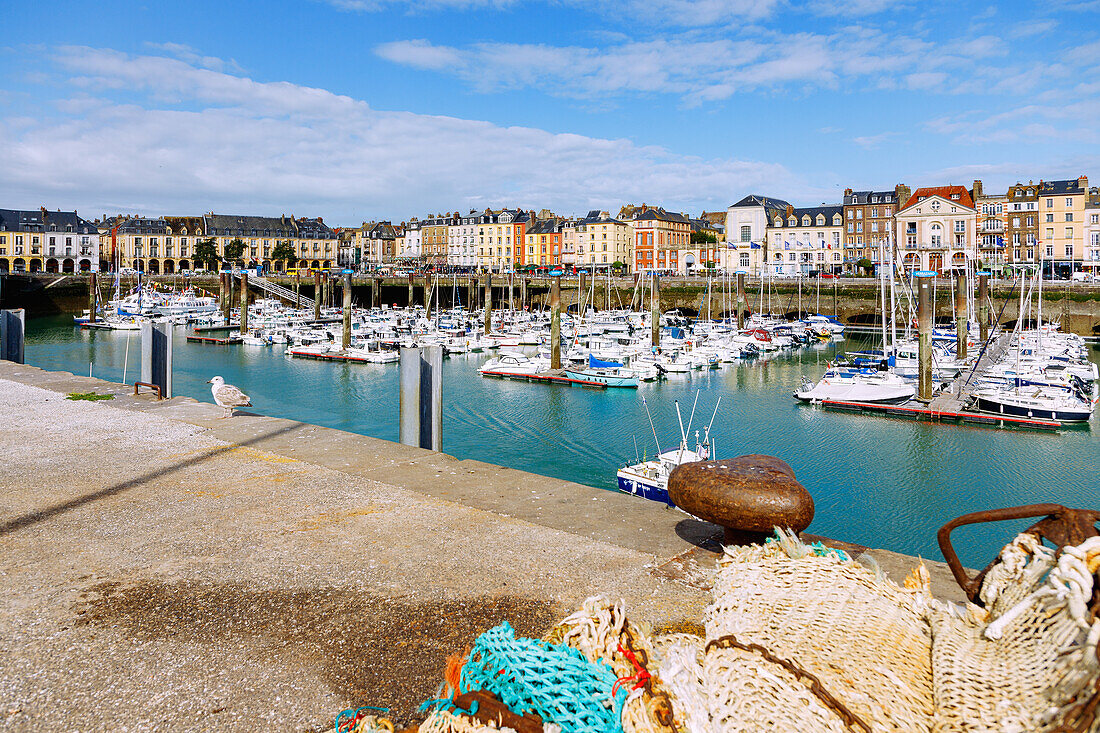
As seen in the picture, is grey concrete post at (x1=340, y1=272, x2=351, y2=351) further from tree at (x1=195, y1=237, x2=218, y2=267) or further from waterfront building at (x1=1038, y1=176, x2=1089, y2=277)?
tree at (x1=195, y1=237, x2=218, y2=267)

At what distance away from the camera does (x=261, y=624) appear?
4531 millimetres

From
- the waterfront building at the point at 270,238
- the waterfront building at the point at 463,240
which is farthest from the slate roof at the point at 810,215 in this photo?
the waterfront building at the point at 270,238

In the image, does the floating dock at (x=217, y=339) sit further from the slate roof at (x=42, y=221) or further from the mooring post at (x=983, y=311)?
the slate roof at (x=42, y=221)

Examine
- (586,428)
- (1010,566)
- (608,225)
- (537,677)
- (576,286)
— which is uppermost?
(608,225)

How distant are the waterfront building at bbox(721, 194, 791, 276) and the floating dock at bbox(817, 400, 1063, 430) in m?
71.1

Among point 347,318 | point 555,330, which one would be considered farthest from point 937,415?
point 347,318

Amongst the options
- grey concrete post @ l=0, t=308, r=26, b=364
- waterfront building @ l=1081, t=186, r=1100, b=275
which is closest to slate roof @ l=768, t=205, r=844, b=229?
waterfront building @ l=1081, t=186, r=1100, b=275

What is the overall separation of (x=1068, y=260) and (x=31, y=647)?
101 m

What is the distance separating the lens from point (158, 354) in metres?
16.0

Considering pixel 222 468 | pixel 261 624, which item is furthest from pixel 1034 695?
pixel 222 468

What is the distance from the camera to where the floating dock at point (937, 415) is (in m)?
24.5

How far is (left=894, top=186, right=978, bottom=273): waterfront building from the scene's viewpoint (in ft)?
270

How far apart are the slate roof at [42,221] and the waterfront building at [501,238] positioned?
65.8 meters

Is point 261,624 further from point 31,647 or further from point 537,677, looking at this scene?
point 537,677
